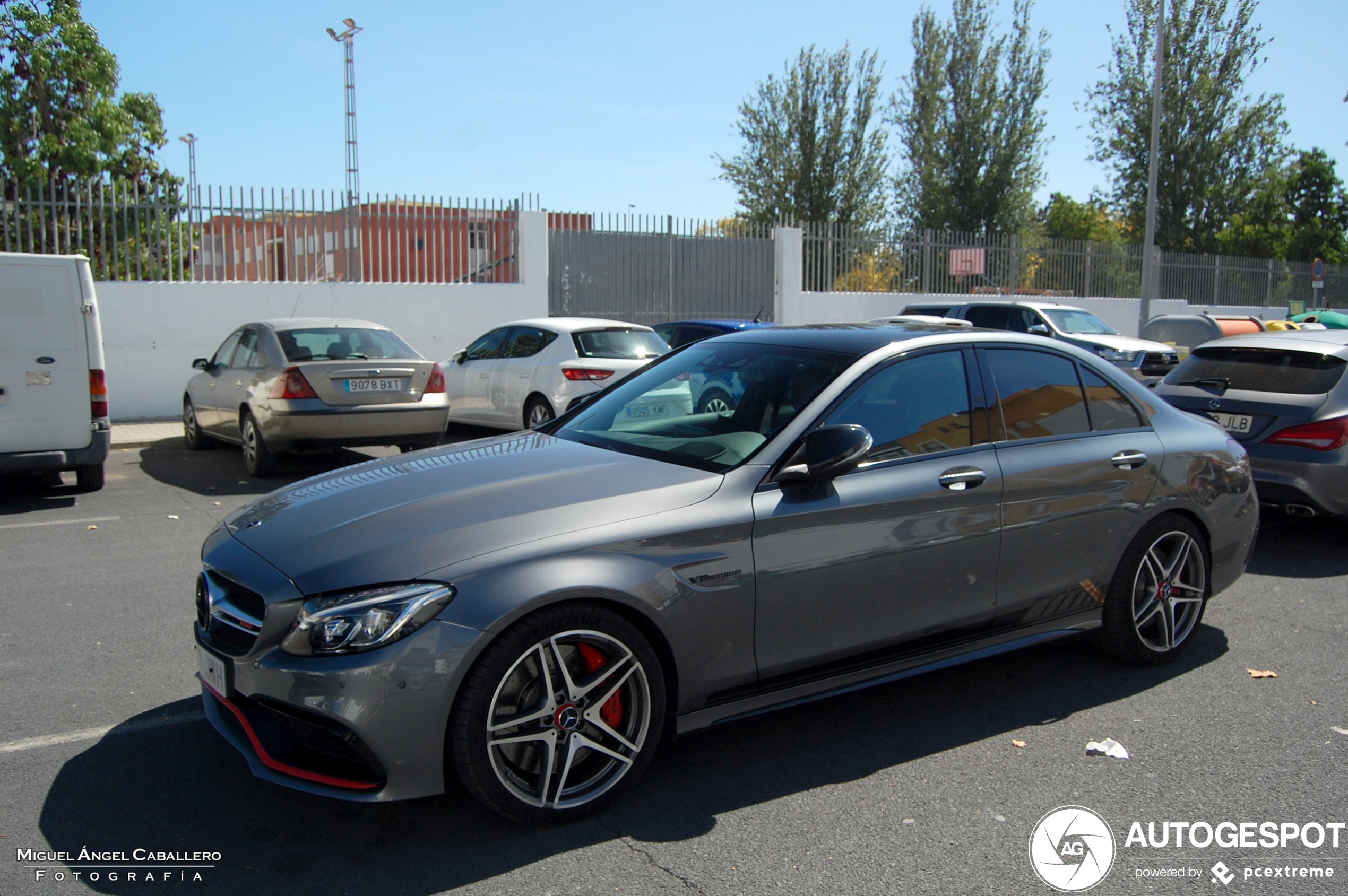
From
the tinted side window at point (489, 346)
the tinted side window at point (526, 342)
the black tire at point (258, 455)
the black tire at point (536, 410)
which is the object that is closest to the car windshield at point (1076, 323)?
the tinted side window at point (526, 342)

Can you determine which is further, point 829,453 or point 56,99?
point 56,99

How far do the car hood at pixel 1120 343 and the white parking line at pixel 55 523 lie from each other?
14.8 m

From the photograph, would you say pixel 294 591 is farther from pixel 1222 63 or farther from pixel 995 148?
pixel 1222 63

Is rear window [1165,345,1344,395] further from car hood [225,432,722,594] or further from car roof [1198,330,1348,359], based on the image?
car hood [225,432,722,594]

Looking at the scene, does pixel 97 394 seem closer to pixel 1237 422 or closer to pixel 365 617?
pixel 365 617

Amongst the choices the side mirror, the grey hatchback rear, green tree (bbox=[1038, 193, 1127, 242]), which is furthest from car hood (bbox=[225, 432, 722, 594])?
green tree (bbox=[1038, 193, 1127, 242])

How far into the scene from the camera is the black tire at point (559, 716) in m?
3.18

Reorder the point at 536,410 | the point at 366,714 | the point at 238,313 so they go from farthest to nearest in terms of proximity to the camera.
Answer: the point at 238,313 < the point at 536,410 < the point at 366,714

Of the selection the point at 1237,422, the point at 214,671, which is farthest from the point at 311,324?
the point at 1237,422

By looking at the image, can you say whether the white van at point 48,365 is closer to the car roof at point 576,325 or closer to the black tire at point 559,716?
the car roof at point 576,325

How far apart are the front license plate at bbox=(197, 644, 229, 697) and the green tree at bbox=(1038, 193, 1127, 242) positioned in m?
67.8

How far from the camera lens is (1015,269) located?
1037 inches

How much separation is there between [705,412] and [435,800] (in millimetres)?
1844

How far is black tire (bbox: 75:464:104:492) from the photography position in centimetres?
938
